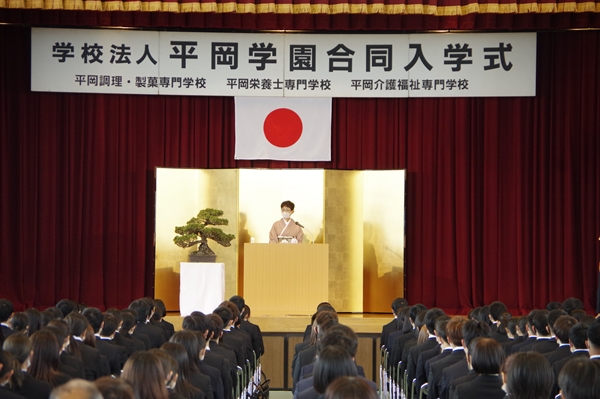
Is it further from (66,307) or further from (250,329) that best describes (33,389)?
(250,329)

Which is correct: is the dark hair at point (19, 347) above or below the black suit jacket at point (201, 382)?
above

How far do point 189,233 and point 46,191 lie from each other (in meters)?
2.42

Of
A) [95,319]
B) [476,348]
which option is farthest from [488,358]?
[95,319]

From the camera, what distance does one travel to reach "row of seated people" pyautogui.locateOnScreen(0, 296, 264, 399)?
4.00 meters

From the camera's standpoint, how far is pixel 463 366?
4.93 metres

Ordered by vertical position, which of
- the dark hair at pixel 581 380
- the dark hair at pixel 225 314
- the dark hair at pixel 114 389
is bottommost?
the dark hair at pixel 225 314

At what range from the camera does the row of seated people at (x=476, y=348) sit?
416cm

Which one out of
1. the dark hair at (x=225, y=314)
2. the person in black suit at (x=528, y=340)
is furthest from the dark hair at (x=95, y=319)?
the person in black suit at (x=528, y=340)

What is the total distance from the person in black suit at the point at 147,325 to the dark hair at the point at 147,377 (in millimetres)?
3717

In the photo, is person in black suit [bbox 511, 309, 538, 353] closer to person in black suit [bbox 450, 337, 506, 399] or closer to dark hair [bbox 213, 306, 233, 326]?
person in black suit [bbox 450, 337, 506, 399]

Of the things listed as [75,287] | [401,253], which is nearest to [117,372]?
[75,287]

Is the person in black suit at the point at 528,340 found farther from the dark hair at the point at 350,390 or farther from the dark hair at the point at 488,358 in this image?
the dark hair at the point at 350,390

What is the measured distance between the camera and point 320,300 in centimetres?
987

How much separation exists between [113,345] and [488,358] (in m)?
2.69
